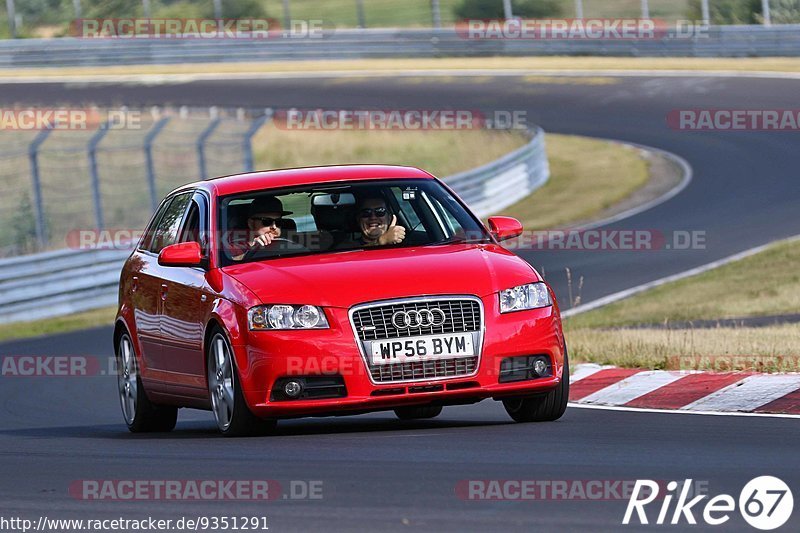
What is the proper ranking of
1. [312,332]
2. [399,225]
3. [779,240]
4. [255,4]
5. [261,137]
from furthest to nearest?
[255,4] → [261,137] → [779,240] → [399,225] → [312,332]

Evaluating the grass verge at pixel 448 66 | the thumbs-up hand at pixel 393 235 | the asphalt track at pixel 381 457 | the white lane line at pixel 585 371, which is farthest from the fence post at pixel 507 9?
the thumbs-up hand at pixel 393 235

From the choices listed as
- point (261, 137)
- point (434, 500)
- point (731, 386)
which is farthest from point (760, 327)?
point (261, 137)

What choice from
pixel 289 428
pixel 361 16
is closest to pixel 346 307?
pixel 289 428

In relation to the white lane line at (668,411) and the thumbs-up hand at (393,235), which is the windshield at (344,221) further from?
the white lane line at (668,411)

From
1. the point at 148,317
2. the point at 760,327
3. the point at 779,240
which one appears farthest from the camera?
the point at 779,240

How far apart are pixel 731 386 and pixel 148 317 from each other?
3731 mm

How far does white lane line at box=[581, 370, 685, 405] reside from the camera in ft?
35.3

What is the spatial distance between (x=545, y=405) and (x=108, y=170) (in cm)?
2812

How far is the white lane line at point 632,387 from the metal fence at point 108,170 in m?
12.3

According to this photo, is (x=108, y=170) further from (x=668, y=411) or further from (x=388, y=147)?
(x=668, y=411)

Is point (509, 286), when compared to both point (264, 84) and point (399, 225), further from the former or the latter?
point (264, 84)

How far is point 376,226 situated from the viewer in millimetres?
9891

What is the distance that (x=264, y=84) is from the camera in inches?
1828

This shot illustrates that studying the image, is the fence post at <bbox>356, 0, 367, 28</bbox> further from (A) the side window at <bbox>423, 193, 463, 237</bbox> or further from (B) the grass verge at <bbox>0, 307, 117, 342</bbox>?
(A) the side window at <bbox>423, 193, 463, 237</bbox>
